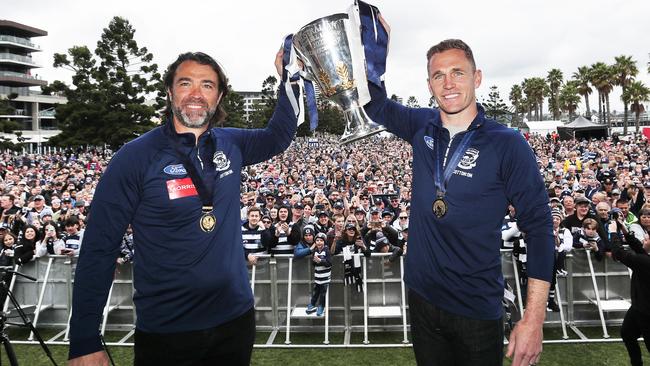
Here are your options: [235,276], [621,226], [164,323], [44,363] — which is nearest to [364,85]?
[235,276]

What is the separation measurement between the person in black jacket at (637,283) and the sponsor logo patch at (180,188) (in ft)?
14.1

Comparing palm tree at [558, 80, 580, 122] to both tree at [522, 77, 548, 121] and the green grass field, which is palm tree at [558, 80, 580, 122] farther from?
A: the green grass field

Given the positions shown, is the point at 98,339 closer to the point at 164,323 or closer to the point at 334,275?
the point at 164,323

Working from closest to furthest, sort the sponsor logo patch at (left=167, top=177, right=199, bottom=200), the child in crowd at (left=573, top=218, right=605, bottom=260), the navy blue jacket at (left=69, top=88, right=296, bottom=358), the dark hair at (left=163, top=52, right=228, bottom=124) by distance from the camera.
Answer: the navy blue jacket at (left=69, top=88, right=296, bottom=358) → the sponsor logo patch at (left=167, top=177, right=199, bottom=200) → the dark hair at (left=163, top=52, right=228, bottom=124) → the child in crowd at (left=573, top=218, right=605, bottom=260)

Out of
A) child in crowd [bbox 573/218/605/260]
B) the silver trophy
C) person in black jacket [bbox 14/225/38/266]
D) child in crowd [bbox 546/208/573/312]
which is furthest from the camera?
person in black jacket [bbox 14/225/38/266]

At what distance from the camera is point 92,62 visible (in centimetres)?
4262

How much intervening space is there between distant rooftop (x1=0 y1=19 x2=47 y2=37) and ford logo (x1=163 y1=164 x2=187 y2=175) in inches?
3323

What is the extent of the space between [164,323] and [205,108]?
98cm

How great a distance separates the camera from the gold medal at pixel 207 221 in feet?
6.82

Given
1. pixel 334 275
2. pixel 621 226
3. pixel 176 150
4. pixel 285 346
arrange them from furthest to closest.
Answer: pixel 334 275
pixel 285 346
pixel 621 226
pixel 176 150

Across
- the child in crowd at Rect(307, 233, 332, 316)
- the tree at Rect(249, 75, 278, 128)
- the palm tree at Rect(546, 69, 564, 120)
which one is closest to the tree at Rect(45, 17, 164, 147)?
the tree at Rect(249, 75, 278, 128)

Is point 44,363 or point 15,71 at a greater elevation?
point 15,71

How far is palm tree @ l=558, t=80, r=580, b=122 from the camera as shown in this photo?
235 feet

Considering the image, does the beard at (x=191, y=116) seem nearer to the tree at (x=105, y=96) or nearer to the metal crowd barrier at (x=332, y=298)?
the metal crowd barrier at (x=332, y=298)
